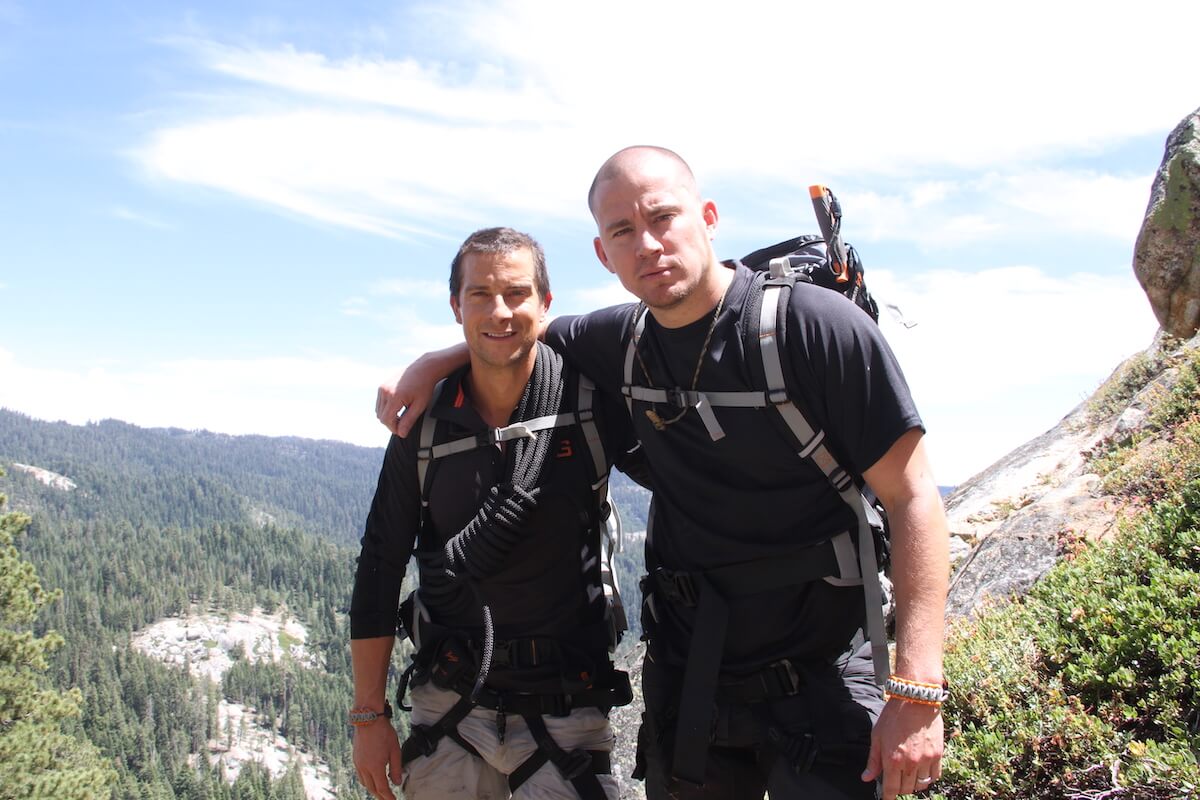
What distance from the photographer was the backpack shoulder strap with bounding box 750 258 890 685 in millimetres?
3525

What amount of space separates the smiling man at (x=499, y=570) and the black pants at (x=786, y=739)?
59 cm

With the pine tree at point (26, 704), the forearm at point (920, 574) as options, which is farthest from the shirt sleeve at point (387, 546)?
the pine tree at point (26, 704)

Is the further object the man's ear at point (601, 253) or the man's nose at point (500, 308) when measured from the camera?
the man's nose at point (500, 308)

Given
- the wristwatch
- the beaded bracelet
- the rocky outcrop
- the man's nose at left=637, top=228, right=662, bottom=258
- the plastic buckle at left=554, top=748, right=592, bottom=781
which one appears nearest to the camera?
the beaded bracelet

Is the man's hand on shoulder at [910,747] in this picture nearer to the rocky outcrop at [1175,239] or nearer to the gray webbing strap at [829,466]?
the gray webbing strap at [829,466]

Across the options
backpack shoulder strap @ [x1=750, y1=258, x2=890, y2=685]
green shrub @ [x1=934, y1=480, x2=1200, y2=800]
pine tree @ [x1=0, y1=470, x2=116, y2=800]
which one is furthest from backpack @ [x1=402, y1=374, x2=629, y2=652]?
pine tree @ [x1=0, y1=470, x2=116, y2=800]

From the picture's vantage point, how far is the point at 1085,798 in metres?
4.05

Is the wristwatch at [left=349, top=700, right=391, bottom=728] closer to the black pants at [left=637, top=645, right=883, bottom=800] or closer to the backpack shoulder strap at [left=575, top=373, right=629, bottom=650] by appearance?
the backpack shoulder strap at [left=575, top=373, right=629, bottom=650]

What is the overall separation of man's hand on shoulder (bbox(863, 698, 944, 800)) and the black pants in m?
0.35

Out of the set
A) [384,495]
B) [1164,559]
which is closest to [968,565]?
[1164,559]

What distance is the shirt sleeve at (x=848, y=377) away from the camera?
3271 mm

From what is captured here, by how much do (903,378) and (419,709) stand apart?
3.25 m

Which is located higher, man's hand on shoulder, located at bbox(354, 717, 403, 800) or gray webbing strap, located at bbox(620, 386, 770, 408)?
gray webbing strap, located at bbox(620, 386, 770, 408)

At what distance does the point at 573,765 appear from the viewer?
441 cm
